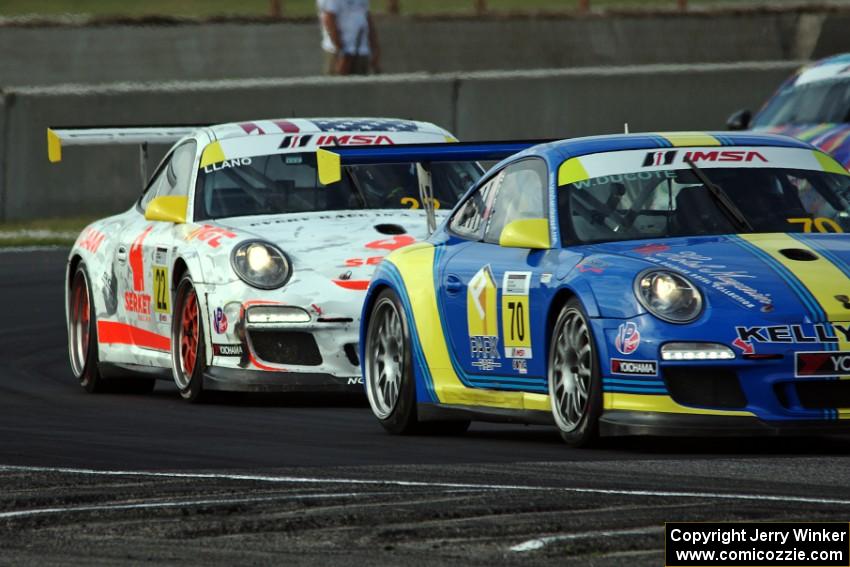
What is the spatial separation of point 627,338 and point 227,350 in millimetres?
3516

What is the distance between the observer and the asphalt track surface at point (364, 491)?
21.0ft

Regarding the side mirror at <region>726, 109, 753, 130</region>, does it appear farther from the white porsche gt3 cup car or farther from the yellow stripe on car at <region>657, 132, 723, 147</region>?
the yellow stripe on car at <region>657, 132, 723, 147</region>

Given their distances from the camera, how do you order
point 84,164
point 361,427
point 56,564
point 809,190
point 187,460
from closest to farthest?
point 56,564 < point 187,460 < point 809,190 < point 361,427 < point 84,164

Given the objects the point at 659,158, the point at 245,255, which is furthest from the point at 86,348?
the point at 659,158

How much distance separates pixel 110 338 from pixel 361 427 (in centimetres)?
302

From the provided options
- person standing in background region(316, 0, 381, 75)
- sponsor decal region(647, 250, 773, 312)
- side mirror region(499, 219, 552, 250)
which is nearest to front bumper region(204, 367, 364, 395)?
side mirror region(499, 219, 552, 250)

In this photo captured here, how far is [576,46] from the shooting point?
88.4 feet

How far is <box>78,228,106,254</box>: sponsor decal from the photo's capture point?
1350cm

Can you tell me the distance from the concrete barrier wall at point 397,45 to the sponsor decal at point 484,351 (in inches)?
649

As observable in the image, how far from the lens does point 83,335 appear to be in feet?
45.1

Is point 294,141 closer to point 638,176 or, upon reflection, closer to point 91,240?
point 91,240

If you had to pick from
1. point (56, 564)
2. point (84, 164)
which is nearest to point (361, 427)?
point (56, 564)

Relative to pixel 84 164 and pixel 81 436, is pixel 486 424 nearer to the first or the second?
pixel 81 436

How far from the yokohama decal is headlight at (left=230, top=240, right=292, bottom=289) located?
3.07 feet
